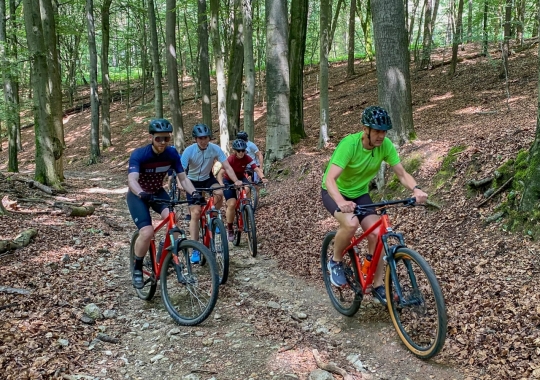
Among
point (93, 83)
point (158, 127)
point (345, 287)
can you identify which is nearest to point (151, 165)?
point (158, 127)

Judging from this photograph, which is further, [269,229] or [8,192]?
A: [8,192]

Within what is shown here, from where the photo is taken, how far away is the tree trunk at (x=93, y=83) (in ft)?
69.6

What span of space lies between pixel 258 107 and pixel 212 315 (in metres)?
23.2

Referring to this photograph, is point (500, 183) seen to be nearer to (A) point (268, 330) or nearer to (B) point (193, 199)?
(A) point (268, 330)

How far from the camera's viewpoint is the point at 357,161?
4.49 m

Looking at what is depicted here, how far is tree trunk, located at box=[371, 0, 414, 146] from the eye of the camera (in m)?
8.50

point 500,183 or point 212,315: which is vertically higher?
point 500,183

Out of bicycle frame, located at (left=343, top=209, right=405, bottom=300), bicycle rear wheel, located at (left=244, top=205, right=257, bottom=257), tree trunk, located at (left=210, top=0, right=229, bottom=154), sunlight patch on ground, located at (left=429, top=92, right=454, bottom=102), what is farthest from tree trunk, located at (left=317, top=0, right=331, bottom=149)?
bicycle frame, located at (left=343, top=209, right=405, bottom=300)

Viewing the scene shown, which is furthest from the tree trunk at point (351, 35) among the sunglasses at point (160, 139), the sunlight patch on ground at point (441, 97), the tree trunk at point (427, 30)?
the sunglasses at point (160, 139)

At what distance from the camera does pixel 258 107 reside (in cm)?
2730

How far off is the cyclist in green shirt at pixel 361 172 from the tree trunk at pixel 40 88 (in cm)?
1018

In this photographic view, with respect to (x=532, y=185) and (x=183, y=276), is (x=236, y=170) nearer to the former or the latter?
(x=183, y=276)

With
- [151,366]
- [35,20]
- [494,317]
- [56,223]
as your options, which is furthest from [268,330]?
[35,20]

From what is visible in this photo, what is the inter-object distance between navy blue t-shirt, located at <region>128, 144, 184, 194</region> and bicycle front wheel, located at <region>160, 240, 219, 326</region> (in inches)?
42.3
